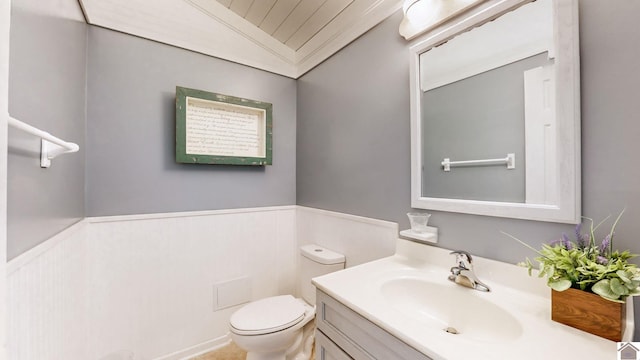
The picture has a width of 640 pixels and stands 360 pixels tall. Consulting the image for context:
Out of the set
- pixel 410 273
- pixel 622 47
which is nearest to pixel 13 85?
pixel 410 273

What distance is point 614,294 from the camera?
610mm

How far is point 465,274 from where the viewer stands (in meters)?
0.96

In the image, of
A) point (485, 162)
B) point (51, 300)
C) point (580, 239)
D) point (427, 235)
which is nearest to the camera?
point (580, 239)

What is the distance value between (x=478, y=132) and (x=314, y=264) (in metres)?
1.20

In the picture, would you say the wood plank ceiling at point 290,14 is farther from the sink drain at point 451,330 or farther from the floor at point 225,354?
the floor at point 225,354

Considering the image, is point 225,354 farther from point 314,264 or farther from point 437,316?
point 437,316

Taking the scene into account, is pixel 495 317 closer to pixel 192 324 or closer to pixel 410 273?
pixel 410 273

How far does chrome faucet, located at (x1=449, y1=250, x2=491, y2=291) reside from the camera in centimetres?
94

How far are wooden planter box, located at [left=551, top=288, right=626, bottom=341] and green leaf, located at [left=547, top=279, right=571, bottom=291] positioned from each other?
0.11 ft

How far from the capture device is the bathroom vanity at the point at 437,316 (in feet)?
2.03

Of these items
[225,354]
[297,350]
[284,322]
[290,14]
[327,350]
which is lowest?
[225,354]

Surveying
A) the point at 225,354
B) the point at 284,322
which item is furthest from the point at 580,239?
the point at 225,354

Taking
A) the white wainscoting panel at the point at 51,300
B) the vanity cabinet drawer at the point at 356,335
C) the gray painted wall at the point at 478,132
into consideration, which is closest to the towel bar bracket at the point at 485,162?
the gray painted wall at the point at 478,132

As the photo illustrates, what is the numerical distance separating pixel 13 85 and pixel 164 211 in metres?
1.09
